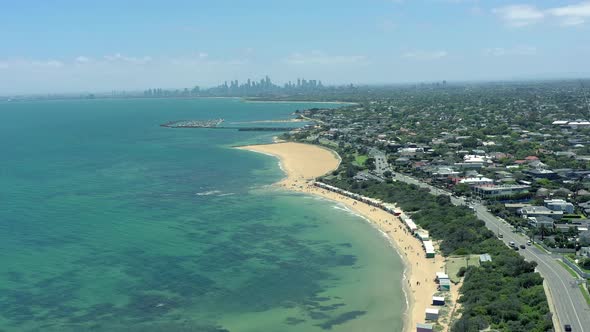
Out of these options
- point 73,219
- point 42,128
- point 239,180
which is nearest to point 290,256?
point 73,219

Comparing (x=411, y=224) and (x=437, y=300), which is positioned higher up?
(x=411, y=224)

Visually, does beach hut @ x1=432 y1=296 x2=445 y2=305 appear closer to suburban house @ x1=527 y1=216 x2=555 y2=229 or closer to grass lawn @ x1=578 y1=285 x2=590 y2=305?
grass lawn @ x1=578 y1=285 x2=590 y2=305

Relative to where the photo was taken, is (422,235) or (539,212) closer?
(422,235)

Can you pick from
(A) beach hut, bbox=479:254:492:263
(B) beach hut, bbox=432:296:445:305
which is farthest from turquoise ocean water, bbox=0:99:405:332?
(A) beach hut, bbox=479:254:492:263

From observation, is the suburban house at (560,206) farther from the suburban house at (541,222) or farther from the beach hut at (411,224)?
the beach hut at (411,224)

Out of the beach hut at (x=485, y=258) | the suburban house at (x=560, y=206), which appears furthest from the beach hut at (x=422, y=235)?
the suburban house at (x=560, y=206)

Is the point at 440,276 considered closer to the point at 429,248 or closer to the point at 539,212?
the point at 429,248

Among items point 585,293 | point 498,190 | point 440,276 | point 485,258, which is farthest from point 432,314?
point 498,190
